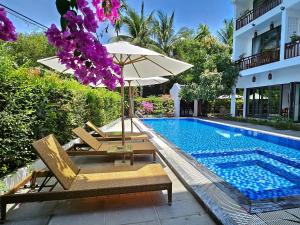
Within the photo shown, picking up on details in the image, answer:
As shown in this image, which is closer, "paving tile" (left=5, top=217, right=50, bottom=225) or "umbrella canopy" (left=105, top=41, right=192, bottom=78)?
"paving tile" (left=5, top=217, right=50, bottom=225)

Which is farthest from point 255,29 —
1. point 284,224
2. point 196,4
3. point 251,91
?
point 284,224

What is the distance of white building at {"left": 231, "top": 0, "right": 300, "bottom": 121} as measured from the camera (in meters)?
15.4

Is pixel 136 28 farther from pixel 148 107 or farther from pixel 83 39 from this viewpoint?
pixel 83 39

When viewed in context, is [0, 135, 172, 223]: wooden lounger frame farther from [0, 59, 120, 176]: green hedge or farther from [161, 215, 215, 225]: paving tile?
[0, 59, 120, 176]: green hedge

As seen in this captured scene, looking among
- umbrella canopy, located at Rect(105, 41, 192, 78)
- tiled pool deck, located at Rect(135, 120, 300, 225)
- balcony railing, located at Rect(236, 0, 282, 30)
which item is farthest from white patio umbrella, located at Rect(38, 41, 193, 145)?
balcony railing, located at Rect(236, 0, 282, 30)

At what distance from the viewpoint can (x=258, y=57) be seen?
1839 cm

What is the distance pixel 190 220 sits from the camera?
3.32 metres

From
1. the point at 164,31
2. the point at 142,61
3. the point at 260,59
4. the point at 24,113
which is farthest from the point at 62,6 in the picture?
the point at 164,31

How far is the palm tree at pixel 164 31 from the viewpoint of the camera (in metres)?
33.0

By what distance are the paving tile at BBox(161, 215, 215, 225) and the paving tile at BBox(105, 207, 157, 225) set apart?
0.75ft

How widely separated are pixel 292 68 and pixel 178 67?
43.1 ft

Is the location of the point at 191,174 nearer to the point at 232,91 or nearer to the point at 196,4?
the point at 232,91

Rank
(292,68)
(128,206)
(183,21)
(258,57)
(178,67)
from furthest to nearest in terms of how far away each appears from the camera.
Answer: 1. (183,21)
2. (258,57)
3. (292,68)
4. (178,67)
5. (128,206)

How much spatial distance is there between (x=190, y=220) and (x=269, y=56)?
1676 centimetres
